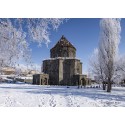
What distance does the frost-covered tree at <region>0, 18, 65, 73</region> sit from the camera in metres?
6.23

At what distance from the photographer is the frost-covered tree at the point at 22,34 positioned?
623cm

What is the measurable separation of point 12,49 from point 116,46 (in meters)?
10.3

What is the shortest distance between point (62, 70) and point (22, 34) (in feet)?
81.8

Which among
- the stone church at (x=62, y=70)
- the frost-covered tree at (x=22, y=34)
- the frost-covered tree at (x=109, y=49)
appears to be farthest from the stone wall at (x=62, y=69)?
the frost-covered tree at (x=22, y=34)

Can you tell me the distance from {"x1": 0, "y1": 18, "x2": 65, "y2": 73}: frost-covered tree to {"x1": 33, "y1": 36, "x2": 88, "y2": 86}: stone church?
2364 centimetres

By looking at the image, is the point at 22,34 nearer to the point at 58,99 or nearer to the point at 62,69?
the point at 58,99

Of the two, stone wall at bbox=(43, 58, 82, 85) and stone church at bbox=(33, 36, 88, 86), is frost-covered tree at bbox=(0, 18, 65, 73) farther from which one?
stone wall at bbox=(43, 58, 82, 85)

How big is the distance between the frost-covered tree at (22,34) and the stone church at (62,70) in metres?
23.6

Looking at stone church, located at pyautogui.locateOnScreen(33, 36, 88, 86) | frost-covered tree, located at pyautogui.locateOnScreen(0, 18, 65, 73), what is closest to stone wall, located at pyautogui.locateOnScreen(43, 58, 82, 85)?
stone church, located at pyautogui.locateOnScreen(33, 36, 88, 86)
